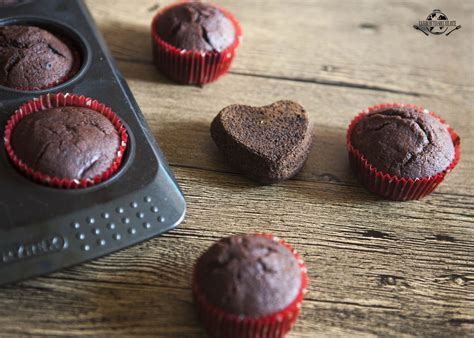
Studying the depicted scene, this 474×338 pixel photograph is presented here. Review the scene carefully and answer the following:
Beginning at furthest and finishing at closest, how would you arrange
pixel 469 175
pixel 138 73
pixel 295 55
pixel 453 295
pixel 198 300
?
1. pixel 295 55
2. pixel 138 73
3. pixel 469 175
4. pixel 453 295
5. pixel 198 300

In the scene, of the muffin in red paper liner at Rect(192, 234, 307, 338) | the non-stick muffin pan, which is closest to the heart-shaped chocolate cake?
the non-stick muffin pan

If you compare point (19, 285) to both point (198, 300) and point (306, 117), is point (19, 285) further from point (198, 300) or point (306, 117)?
point (306, 117)

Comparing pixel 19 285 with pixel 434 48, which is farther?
pixel 434 48

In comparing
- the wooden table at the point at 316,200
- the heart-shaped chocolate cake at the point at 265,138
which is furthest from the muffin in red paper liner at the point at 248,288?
the heart-shaped chocolate cake at the point at 265,138

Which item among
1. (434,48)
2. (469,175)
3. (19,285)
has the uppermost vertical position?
(434,48)

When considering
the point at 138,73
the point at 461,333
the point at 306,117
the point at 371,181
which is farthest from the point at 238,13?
the point at 461,333

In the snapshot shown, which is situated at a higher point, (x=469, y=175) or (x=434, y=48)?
(x=434, y=48)

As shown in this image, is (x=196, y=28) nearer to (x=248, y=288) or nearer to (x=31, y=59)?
(x=31, y=59)

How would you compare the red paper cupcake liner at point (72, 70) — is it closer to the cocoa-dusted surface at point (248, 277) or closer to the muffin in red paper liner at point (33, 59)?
the muffin in red paper liner at point (33, 59)
